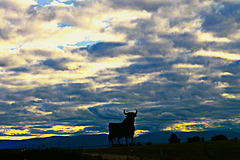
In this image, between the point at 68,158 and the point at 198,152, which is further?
the point at 68,158

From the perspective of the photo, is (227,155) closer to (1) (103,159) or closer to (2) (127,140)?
(1) (103,159)

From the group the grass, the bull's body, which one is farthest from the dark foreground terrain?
the bull's body

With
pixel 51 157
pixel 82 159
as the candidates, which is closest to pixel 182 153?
pixel 82 159

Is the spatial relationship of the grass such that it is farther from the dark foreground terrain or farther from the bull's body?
the bull's body

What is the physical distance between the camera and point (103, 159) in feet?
118

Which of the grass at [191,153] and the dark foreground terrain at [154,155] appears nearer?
the grass at [191,153]

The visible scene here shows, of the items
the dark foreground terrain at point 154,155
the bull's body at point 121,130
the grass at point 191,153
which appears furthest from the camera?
the bull's body at point 121,130

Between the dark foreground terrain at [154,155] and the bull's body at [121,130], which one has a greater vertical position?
the bull's body at [121,130]

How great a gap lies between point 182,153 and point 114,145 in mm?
21345

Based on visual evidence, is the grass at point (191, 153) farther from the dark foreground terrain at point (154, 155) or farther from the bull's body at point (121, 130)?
the bull's body at point (121, 130)

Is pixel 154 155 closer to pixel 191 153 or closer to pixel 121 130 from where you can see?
pixel 191 153

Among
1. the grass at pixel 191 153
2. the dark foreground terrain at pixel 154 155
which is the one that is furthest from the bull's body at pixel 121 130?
the grass at pixel 191 153

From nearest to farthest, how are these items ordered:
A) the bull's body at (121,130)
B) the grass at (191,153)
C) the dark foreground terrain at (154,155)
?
1. the grass at (191,153)
2. the dark foreground terrain at (154,155)
3. the bull's body at (121,130)

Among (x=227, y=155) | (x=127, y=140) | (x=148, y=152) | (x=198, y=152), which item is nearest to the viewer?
(x=227, y=155)
